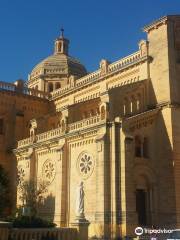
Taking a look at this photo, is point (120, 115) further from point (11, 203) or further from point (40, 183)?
point (11, 203)

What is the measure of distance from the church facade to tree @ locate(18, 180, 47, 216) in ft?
2.08

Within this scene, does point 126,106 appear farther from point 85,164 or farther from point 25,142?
point 25,142

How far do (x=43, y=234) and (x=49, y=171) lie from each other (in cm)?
1404

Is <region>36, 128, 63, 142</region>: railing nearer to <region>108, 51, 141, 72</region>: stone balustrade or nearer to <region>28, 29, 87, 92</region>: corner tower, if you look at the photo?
<region>108, 51, 141, 72</region>: stone balustrade

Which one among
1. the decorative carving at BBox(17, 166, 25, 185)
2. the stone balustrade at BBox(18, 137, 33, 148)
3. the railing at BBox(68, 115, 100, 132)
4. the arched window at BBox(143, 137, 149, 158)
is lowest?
the decorative carving at BBox(17, 166, 25, 185)

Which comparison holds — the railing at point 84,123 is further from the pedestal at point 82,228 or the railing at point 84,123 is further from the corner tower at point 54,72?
the corner tower at point 54,72

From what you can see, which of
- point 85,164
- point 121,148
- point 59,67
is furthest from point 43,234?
point 59,67

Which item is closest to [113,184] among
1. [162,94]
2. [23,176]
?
[162,94]

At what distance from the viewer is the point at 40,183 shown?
35.6 m

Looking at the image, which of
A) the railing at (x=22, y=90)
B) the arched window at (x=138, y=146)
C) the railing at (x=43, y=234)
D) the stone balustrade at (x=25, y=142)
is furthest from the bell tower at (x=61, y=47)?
the railing at (x=43, y=234)

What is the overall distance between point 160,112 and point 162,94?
1.58 metres

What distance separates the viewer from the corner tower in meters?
53.0

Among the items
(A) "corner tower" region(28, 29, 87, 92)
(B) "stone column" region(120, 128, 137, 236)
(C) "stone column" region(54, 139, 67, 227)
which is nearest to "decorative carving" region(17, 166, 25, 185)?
(C) "stone column" region(54, 139, 67, 227)

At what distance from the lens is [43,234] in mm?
21469
